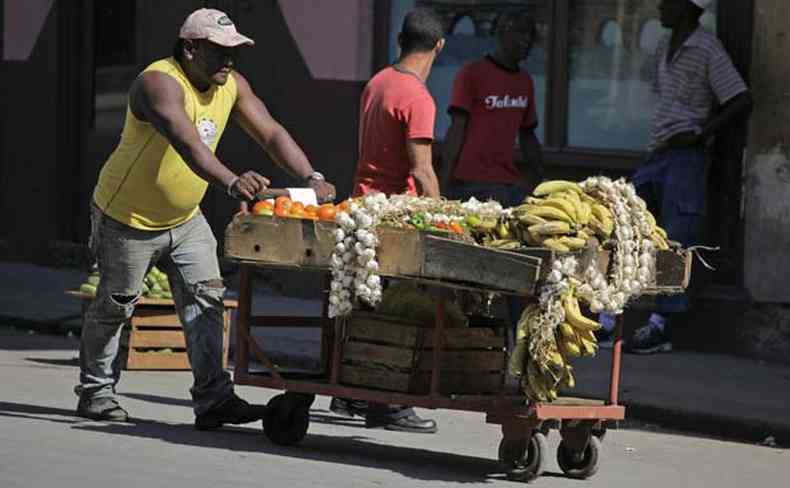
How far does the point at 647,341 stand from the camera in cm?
1223

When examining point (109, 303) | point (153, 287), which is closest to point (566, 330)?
point (109, 303)

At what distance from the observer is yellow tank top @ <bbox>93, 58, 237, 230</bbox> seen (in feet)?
29.3

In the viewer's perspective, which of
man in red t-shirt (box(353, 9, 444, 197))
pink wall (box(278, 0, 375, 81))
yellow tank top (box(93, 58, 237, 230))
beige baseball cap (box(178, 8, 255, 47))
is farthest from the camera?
pink wall (box(278, 0, 375, 81))

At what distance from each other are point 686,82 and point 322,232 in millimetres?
4378

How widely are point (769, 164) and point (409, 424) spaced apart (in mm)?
3675

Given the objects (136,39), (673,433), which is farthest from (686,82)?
(136,39)

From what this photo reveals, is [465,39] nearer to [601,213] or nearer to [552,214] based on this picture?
[601,213]

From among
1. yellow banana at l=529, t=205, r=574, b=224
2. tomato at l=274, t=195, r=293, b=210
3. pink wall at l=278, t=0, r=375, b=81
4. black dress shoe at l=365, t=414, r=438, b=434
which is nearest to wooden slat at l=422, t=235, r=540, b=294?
yellow banana at l=529, t=205, r=574, b=224

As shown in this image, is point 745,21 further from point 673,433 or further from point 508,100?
point 673,433

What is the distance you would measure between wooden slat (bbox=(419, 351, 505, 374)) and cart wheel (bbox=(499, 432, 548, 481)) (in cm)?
47

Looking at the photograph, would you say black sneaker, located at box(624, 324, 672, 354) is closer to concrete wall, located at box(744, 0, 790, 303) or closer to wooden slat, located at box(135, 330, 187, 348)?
concrete wall, located at box(744, 0, 790, 303)

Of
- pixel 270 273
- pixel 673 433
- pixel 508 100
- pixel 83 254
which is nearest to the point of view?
pixel 673 433

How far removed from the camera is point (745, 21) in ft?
39.7

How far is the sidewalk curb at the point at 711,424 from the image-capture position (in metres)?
10.0
